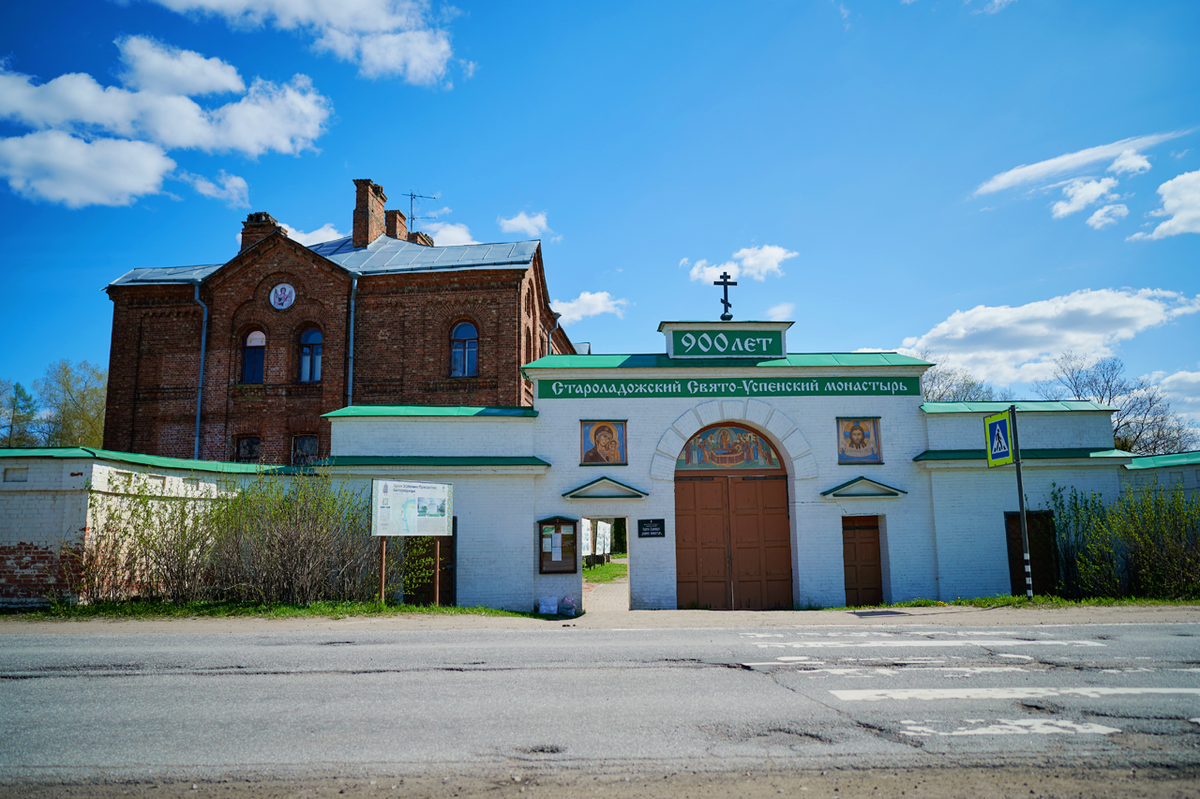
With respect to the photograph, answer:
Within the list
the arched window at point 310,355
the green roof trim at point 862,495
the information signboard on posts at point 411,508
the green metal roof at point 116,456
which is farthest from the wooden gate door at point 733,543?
the arched window at point 310,355

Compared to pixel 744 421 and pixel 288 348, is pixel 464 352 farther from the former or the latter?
pixel 744 421

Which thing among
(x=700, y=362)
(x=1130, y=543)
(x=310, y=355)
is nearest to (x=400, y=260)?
(x=310, y=355)

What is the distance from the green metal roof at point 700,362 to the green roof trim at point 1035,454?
211 centimetres

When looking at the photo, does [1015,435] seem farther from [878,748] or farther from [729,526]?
[878,748]

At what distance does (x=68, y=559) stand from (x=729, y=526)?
1301cm

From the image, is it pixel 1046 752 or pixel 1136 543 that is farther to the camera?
pixel 1136 543

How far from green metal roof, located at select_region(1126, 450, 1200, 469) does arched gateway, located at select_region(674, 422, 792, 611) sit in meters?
8.22

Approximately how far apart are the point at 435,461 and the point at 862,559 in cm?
1001

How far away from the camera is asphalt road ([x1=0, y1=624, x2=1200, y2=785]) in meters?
4.89

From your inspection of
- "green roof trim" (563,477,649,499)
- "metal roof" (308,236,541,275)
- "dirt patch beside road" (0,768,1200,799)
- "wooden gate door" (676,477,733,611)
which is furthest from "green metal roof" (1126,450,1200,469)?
"metal roof" (308,236,541,275)

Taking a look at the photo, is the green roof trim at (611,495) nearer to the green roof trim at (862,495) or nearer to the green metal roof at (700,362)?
the green metal roof at (700,362)

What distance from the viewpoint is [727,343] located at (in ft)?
56.8

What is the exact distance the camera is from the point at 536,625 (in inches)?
484

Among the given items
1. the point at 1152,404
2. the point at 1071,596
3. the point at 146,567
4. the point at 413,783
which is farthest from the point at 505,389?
the point at 1152,404
